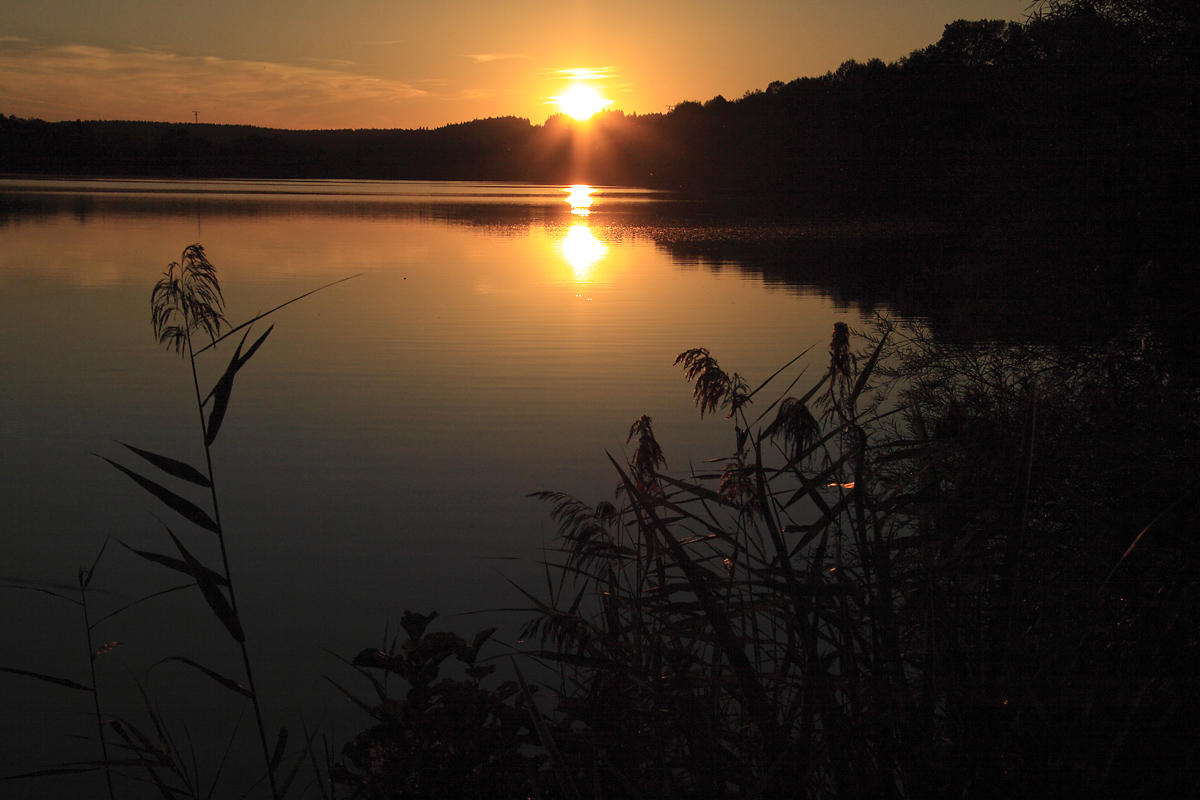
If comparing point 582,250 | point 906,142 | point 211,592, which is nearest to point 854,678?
point 211,592

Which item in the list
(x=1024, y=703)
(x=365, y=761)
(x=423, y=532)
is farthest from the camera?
(x=423, y=532)

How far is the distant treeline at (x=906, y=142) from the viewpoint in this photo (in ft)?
28.2

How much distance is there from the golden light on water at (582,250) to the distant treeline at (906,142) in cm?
757

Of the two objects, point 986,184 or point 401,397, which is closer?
point 401,397

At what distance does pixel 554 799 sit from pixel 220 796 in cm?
196

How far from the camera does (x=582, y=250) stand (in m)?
22.9

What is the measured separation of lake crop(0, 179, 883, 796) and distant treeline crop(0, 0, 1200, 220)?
3594 millimetres

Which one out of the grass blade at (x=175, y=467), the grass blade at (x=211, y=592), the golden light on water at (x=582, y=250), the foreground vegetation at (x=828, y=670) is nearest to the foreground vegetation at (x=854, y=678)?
the foreground vegetation at (x=828, y=670)

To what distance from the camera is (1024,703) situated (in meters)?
1.86

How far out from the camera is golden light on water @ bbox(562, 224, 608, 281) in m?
18.9

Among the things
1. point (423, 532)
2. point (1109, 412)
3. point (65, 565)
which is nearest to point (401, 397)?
point (423, 532)

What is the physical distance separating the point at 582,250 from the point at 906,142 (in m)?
24.3

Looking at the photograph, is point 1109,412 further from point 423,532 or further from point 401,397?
point 401,397

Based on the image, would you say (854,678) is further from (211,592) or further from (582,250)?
(582,250)
